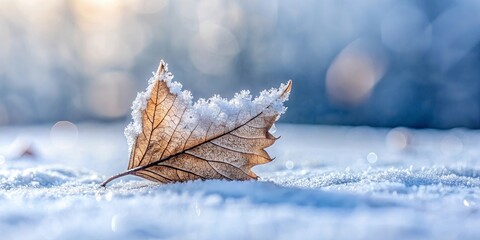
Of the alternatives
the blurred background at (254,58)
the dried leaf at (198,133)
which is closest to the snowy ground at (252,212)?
the dried leaf at (198,133)

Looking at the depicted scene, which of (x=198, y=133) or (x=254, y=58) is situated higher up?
(x=254, y=58)

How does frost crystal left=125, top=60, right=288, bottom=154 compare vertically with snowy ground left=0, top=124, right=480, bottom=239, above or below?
above

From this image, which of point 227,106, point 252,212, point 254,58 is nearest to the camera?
point 252,212

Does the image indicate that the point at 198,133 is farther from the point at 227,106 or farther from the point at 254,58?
the point at 254,58

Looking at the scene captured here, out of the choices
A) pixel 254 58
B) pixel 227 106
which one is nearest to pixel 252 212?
pixel 227 106

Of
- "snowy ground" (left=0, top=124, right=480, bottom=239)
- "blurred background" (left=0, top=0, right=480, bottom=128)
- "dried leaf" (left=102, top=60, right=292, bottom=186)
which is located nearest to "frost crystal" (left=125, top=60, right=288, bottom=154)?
"dried leaf" (left=102, top=60, right=292, bottom=186)

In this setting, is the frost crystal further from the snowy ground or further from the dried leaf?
the snowy ground
